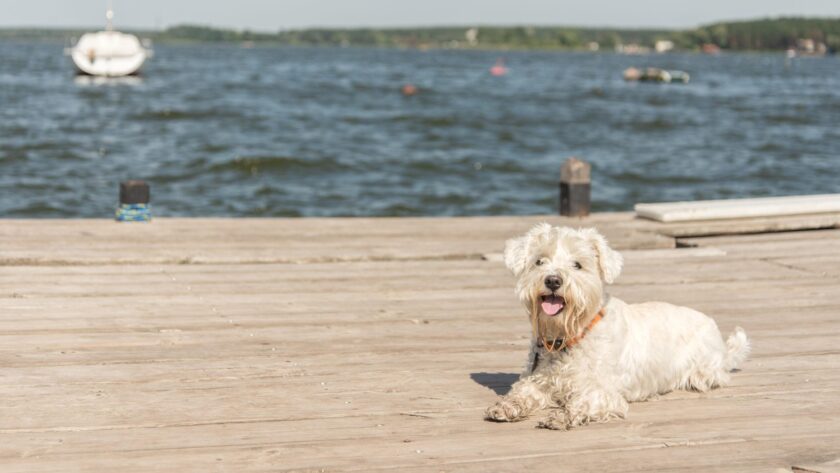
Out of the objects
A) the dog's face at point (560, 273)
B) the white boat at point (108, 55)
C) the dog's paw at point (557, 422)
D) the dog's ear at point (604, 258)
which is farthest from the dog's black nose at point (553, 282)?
the white boat at point (108, 55)

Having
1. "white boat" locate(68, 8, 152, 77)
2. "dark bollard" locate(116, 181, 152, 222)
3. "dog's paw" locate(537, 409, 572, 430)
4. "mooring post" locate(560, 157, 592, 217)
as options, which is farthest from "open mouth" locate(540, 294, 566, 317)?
"white boat" locate(68, 8, 152, 77)

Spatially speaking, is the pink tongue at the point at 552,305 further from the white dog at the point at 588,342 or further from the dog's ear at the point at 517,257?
the dog's ear at the point at 517,257

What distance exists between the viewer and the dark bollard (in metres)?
10.6

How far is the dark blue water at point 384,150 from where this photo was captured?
81.7 ft

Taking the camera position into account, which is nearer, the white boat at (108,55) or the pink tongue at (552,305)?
the pink tongue at (552,305)

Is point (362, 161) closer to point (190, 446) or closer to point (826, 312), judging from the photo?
point (826, 312)

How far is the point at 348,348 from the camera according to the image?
673cm

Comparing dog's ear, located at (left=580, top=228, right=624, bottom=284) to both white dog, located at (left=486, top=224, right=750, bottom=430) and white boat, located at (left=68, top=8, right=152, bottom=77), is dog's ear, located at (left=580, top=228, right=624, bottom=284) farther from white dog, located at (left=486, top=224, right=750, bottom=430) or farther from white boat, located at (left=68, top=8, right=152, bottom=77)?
white boat, located at (left=68, top=8, right=152, bottom=77)

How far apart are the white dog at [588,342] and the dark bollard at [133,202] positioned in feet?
19.4

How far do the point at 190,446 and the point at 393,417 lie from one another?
94cm


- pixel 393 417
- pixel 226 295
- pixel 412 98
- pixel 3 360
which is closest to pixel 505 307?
pixel 226 295

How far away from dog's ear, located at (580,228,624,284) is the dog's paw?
0.61 m

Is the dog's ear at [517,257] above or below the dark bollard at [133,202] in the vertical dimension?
above

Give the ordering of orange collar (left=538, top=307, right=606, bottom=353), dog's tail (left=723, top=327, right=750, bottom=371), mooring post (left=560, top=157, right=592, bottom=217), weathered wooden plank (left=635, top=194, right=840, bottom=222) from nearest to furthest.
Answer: orange collar (left=538, top=307, right=606, bottom=353), dog's tail (left=723, top=327, right=750, bottom=371), weathered wooden plank (left=635, top=194, right=840, bottom=222), mooring post (left=560, top=157, right=592, bottom=217)
